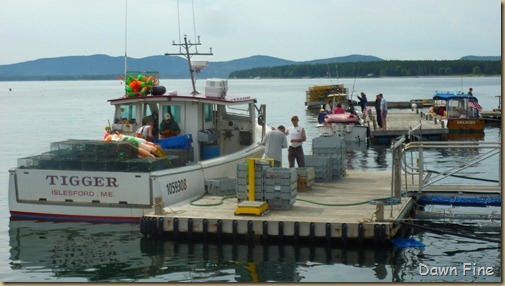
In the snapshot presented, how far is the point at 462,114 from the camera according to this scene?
40094 mm

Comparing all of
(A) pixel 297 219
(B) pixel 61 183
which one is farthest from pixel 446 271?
(B) pixel 61 183

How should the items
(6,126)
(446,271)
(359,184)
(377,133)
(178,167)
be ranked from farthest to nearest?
(6,126), (377,133), (359,184), (178,167), (446,271)

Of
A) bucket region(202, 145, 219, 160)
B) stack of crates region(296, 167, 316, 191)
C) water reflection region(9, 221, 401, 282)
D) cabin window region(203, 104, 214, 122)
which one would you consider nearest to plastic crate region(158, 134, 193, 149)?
bucket region(202, 145, 219, 160)

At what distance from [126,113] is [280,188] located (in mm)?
6227

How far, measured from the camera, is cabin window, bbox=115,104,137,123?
65.2ft

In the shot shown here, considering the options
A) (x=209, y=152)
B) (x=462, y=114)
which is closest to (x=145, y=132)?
(x=209, y=152)

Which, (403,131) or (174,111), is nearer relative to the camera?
(174,111)

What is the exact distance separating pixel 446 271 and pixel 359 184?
5.27m

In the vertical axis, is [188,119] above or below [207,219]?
above

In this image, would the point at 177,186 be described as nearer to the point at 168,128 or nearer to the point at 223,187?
the point at 223,187

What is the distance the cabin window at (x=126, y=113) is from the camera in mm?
19875

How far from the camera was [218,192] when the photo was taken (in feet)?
56.4

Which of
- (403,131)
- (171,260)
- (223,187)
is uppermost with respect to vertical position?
(223,187)

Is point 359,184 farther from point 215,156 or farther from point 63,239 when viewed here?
point 63,239
